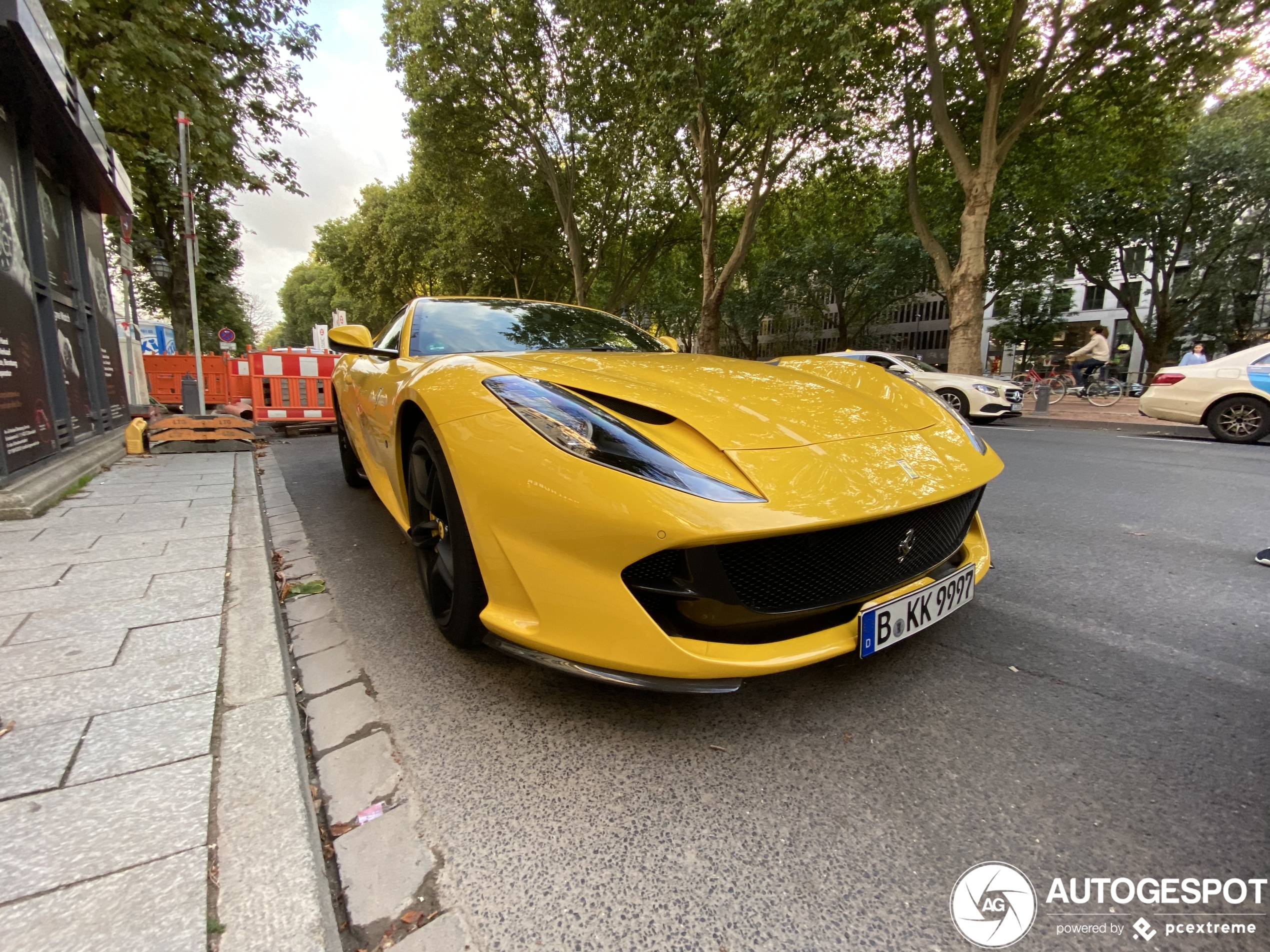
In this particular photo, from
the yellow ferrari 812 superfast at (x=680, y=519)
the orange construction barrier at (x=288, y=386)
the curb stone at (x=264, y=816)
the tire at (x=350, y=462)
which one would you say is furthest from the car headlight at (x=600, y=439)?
the orange construction barrier at (x=288, y=386)

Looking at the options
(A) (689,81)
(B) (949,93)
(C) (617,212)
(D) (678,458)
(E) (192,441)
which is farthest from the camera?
(C) (617,212)

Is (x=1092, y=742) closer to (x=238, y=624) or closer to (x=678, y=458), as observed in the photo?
(x=678, y=458)

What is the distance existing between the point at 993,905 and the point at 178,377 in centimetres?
1490

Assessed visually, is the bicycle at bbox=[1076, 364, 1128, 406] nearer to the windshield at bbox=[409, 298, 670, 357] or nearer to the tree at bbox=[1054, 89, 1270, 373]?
the tree at bbox=[1054, 89, 1270, 373]

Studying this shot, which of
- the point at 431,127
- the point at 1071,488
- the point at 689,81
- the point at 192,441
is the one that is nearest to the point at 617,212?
the point at 431,127

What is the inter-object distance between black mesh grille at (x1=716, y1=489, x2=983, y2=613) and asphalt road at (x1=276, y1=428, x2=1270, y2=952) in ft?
1.23

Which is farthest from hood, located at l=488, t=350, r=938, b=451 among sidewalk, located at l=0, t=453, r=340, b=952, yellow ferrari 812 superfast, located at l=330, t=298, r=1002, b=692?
sidewalk, located at l=0, t=453, r=340, b=952

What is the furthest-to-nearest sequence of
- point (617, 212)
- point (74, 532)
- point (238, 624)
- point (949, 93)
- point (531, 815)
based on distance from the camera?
point (617, 212)
point (949, 93)
point (74, 532)
point (238, 624)
point (531, 815)

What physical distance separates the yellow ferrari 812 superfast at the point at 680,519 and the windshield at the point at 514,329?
0.57m

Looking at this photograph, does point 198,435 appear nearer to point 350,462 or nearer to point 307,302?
point 350,462

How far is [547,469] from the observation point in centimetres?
149

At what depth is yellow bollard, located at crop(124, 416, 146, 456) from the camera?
5.89 m

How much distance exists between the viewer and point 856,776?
4.72 ft

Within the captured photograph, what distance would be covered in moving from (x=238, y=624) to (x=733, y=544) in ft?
6.15
